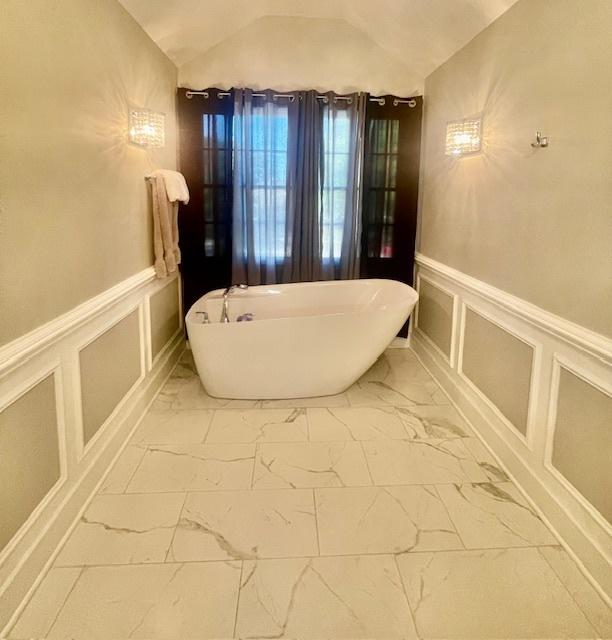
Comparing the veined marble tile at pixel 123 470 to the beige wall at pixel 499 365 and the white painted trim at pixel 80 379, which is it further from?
the beige wall at pixel 499 365

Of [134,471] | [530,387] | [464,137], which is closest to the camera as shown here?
Answer: [530,387]

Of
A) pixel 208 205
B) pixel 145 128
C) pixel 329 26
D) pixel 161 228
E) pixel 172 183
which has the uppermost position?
pixel 329 26

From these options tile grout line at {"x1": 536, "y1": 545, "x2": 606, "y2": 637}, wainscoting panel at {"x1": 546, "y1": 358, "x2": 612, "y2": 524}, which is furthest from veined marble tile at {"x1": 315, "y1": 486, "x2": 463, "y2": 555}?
wainscoting panel at {"x1": 546, "y1": 358, "x2": 612, "y2": 524}

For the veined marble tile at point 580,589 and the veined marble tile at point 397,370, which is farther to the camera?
the veined marble tile at point 397,370

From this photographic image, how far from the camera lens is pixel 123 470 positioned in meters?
2.54

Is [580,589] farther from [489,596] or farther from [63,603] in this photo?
[63,603]

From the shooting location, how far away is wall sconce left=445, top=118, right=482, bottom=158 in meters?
2.96

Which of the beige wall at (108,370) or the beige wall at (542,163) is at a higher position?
the beige wall at (542,163)

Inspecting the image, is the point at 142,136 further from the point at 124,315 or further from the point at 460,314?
the point at 460,314

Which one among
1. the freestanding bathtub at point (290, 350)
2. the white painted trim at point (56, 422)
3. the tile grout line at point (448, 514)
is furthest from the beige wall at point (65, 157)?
the tile grout line at point (448, 514)

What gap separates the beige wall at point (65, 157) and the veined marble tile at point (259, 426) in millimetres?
996

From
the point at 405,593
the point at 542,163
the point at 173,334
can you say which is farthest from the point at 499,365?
the point at 173,334

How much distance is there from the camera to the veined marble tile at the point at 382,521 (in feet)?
6.61

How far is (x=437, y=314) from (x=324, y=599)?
8.04 feet
